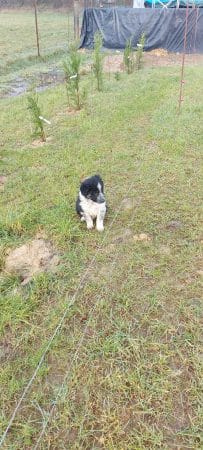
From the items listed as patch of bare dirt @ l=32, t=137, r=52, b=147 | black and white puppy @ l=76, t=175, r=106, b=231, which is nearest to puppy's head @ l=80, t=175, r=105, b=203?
black and white puppy @ l=76, t=175, r=106, b=231

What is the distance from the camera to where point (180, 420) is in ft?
6.39

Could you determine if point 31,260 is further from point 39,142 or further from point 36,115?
point 39,142

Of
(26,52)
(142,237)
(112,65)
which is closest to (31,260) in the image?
(142,237)

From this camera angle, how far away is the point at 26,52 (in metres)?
15.0

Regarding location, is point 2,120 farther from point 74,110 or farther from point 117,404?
point 117,404

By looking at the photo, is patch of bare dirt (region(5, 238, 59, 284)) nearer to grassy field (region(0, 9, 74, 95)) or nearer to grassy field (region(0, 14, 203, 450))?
grassy field (region(0, 14, 203, 450))

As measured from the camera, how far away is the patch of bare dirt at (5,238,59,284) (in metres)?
3.02

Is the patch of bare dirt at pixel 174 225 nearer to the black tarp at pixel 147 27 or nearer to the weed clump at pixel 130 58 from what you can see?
the weed clump at pixel 130 58

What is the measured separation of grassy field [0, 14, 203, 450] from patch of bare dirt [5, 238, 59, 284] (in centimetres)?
8

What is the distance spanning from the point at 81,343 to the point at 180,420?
74 centimetres

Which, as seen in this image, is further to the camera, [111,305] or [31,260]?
[31,260]

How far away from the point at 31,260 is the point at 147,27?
1462 centimetres

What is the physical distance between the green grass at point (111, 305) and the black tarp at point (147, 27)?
11.3 metres

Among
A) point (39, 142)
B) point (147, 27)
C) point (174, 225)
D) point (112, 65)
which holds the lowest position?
point (174, 225)
